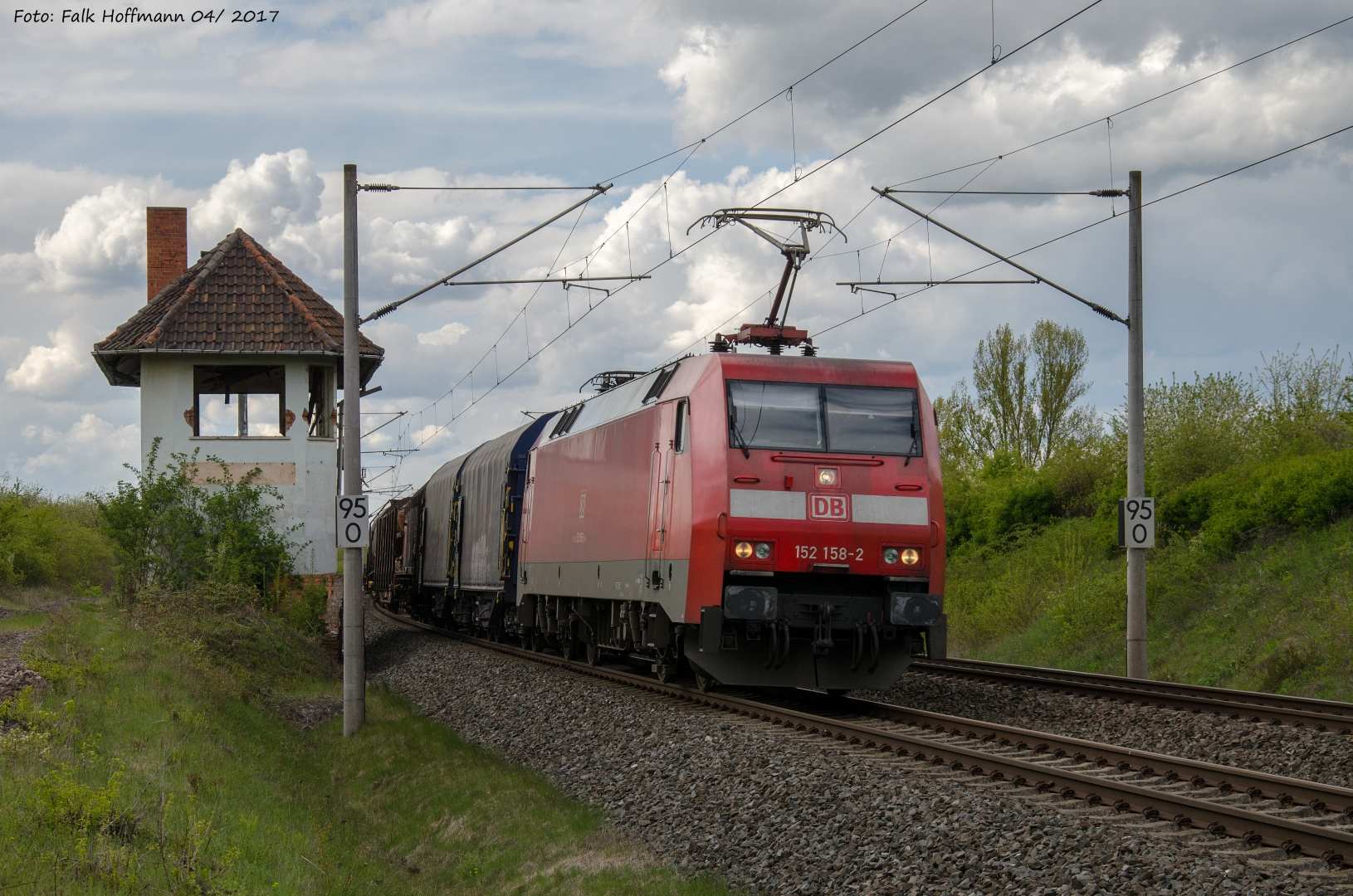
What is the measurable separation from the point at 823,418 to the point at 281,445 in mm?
14594

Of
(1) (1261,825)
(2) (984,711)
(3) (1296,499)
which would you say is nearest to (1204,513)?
(3) (1296,499)

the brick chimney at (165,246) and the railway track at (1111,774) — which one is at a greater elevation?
the brick chimney at (165,246)

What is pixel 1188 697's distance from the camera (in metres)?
12.0

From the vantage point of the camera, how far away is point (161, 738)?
10.7 metres

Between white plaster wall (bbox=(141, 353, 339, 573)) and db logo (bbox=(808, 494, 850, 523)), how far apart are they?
1400cm

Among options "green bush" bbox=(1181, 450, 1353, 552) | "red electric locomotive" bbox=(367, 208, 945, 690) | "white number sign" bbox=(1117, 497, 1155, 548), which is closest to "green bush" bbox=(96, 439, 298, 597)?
"red electric locomotive" bbox=(367, 208, 945, 690)

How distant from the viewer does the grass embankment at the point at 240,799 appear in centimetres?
702

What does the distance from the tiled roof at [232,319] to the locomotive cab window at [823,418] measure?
13450 millimetres

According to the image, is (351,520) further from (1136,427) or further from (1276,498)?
(1276,498)

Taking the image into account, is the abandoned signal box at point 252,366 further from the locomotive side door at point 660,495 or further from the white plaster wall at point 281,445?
the locomotive side door at point 660,495

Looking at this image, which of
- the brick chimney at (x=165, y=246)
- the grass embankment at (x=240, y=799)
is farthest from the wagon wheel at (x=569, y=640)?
the brick chimney at (x=165, y=246)

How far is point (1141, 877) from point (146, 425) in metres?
21.5

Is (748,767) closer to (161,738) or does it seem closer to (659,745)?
(659,745)

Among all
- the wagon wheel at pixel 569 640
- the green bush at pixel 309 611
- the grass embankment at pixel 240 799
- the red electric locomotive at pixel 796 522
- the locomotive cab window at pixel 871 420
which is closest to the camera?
the grass embankment at pixel 240 799
